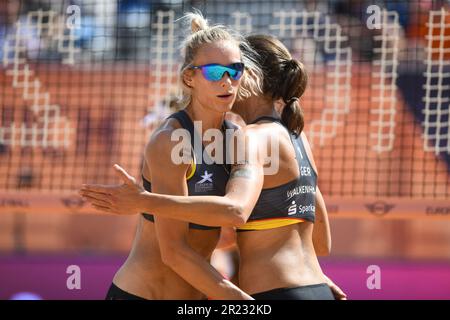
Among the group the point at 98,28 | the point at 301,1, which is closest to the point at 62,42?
the point at 98,28

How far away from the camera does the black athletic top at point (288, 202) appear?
13.0ft

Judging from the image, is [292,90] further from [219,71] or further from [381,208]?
[381,208]

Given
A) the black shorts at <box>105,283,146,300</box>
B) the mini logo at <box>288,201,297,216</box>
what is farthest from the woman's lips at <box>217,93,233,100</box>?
the black shorts at <box>105,283,146,300</box>

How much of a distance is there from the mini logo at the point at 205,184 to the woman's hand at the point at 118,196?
1.52 ft

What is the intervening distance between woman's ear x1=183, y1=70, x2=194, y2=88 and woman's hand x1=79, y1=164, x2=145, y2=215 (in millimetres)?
723

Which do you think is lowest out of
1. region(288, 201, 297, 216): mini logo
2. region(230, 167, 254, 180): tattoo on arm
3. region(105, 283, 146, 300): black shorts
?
region(105, 283, 146, 300): black shorts

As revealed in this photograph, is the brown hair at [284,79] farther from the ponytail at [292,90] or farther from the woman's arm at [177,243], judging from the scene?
the woman's arm at [177,243]

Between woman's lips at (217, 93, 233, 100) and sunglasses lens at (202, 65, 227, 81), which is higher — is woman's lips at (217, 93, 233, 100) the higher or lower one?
the lower one

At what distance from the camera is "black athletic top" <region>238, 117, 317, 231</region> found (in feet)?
13.0

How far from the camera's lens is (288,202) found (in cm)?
401

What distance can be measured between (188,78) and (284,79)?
0.48m

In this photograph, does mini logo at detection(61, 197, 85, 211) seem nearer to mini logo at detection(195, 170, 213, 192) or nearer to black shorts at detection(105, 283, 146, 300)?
black shorts at detection(105, 283, 146, 300)

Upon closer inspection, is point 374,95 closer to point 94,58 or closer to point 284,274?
point 94,58
